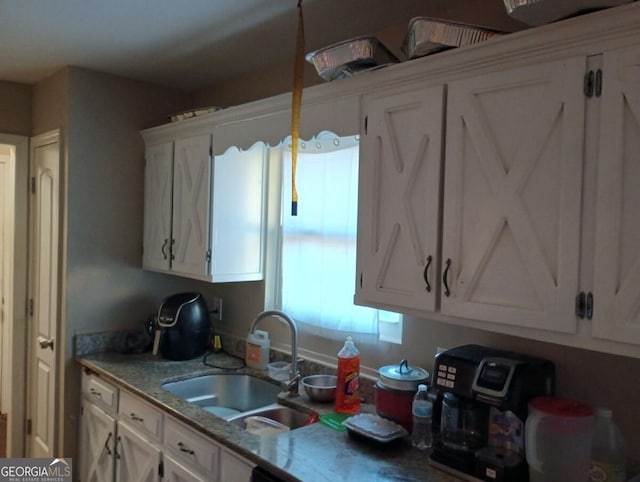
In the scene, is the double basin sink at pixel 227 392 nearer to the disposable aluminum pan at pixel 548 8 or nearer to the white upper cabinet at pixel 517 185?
the white upper cabinet at pixel 517 185

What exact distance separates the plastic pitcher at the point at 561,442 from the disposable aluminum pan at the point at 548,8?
1.06m

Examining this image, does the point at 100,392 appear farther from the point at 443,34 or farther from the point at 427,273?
the point at 443,34

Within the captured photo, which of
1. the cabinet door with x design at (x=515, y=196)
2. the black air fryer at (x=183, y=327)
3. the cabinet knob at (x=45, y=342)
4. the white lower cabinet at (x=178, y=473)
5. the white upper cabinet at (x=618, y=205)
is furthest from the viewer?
the cabinet knob at (x=45, y=342)

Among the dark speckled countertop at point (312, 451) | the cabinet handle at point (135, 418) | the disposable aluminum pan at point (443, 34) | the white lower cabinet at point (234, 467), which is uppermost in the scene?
the disposable aluminum pan at point (443, 34)

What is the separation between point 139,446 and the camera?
7.96 feet

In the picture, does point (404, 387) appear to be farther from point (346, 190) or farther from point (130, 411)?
point (130, 411)

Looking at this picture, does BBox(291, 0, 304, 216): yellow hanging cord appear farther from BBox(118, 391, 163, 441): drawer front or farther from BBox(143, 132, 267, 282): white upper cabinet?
BBox(118, 391, 163, 441): drawer front

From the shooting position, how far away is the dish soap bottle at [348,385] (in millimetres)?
2111

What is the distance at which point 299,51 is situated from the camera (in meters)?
1.85

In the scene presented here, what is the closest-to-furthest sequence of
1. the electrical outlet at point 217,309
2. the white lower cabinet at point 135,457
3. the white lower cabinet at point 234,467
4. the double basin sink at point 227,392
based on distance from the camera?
the white lower cabinet at point 234,467, the white lower cabinet at point 135,457, the double basin sink at point 227,392, the electrical outlet at point 217,309

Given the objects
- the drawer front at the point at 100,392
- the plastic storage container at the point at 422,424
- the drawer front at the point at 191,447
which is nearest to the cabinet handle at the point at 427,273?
the plastic storage container at the point at 422,424

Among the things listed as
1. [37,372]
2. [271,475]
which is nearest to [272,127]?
[271,475]

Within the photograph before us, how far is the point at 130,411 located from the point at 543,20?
7.66ft

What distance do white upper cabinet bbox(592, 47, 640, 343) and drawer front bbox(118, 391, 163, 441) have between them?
71.3 inches
